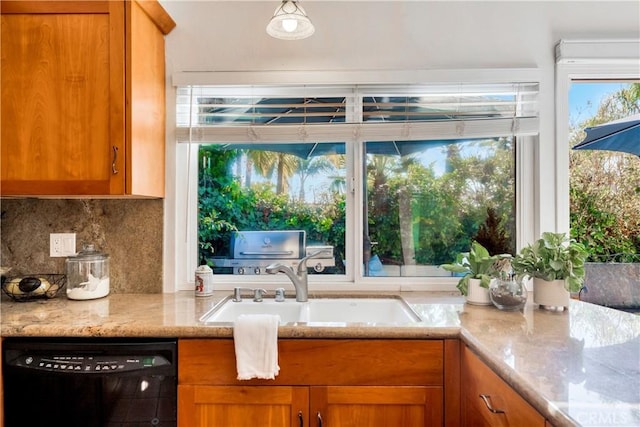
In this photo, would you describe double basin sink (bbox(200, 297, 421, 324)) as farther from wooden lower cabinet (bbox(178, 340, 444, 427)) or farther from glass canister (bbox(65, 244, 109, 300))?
glass canister (bbox(65, 244, 109, 300))

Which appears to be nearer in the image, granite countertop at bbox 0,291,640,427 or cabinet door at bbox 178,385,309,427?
granite countertop at bbox 0,291,640,427

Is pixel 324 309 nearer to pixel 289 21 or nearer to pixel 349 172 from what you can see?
pixel 349 172

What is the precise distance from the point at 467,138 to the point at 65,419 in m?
2.03

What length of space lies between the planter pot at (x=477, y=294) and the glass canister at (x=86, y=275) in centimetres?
Answer: 167

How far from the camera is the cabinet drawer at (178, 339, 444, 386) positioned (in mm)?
1320

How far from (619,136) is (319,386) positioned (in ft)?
4.62

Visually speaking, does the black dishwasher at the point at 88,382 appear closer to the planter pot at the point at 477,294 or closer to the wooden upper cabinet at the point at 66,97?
the wooden upper cabinet at the point at 66,97

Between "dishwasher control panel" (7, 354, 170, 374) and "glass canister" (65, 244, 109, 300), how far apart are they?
452mm

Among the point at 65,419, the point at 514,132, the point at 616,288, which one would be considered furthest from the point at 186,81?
the point at 616,288

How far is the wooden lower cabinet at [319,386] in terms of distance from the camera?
1.31 meters

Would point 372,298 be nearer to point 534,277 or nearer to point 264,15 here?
point 534,277

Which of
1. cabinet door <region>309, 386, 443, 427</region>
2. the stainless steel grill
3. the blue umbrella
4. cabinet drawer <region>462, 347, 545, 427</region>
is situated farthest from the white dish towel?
the blue umbrella

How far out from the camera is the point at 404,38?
6.33 feet

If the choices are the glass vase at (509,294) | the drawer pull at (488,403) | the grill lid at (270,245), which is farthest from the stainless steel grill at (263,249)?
the drawer pull at (488,403)
